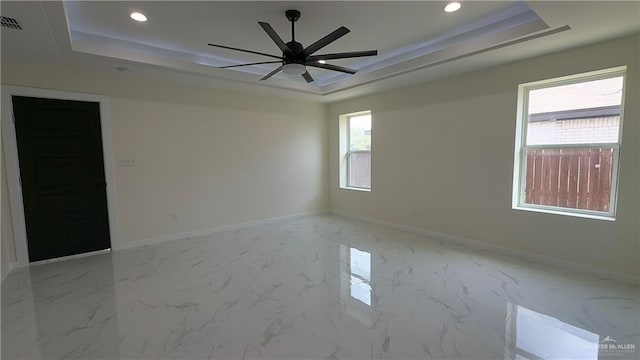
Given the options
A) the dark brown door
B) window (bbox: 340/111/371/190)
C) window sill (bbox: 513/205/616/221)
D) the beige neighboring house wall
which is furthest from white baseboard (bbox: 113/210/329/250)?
the beige neighboring house wall

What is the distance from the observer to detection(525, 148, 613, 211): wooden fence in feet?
10.5

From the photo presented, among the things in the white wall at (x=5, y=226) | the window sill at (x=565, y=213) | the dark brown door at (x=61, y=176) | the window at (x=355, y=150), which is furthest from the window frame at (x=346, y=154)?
the white wall at (x=5, y=226)

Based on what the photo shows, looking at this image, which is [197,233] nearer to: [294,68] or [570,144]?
[294,68]

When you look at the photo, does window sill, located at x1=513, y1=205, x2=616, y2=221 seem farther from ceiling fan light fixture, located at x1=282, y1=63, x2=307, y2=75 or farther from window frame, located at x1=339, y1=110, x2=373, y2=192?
ceiling fan light fixture, located at x1=282, y1=63, x2=307, y2=75

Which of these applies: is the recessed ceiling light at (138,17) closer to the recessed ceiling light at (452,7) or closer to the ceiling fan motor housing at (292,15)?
the ceiling fan motor housing at (292,15)

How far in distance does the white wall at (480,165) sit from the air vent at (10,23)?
4.61 meters

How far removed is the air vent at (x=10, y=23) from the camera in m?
2.44

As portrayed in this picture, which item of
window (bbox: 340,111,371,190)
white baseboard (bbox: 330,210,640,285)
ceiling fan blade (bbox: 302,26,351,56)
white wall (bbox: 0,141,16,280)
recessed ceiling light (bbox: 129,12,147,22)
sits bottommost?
white baseboard (bbox: 330,210,640,285)

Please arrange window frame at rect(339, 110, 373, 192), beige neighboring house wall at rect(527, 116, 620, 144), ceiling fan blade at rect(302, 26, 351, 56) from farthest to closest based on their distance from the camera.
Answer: window frame at rect(339, 110, 373, 192), beige neighboring house wall at rect(527, 116, 620, 144), ceiling fan blade at rect(302, 26, 351, 56)

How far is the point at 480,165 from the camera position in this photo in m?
4.10

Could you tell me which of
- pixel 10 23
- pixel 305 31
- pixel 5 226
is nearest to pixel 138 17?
pixel 10 23

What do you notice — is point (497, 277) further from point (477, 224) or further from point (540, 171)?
point (540, 171)

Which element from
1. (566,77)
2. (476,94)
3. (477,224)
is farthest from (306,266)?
(566,77)

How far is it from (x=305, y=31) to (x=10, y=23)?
8.49 ft
